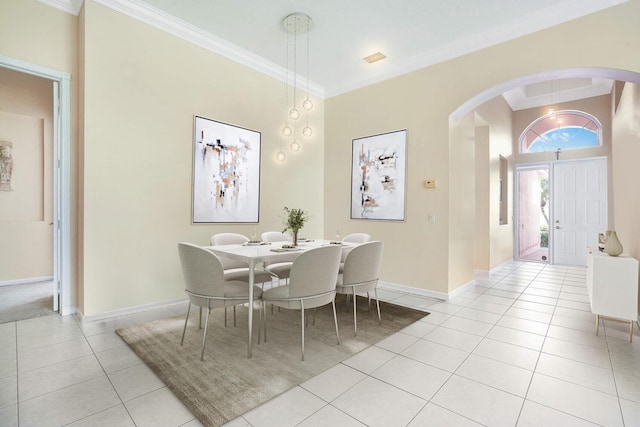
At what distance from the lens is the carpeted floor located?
3330 millimetres

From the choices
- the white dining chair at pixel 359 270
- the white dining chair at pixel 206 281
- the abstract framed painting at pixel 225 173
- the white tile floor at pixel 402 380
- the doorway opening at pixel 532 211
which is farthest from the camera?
the doorway opening at pixel 532 211

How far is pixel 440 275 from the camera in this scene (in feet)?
13.6

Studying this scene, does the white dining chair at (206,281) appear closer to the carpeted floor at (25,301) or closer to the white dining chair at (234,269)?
the white dining chair at (234,269)

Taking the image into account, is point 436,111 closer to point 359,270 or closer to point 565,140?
point 359,270

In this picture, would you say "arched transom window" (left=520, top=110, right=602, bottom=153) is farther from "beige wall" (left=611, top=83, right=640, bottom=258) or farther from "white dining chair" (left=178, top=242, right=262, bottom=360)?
"white dining chair" (left=178, top=242, right=262, bottom=360)

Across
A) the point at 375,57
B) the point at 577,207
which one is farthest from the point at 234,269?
the point at 577,207

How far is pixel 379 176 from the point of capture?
4.86m

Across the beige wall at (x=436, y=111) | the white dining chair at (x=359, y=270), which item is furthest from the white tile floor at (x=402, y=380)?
the beige wall at (x=436, y=111)

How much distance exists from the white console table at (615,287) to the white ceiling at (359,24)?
8.19 feet

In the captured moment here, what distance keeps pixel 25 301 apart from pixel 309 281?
12.6 feet

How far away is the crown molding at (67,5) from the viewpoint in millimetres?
3123

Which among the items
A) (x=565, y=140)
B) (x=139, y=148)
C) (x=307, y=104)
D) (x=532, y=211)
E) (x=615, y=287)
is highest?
(x=565, y=140)

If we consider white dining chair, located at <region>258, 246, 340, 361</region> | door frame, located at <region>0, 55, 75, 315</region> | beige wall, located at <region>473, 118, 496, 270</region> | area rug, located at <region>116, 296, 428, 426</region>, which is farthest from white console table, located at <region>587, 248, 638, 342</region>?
door frame, located at <region>0, 55, 75, 315</region>

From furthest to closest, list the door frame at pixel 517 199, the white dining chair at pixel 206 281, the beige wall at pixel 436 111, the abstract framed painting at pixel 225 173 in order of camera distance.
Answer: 1. the door frame at pixel 517 199
2. the abstract framed painting at pixel 225 173
3. the beige wall at pixel 436 111
4. the white dining chair at pixel 206 281
